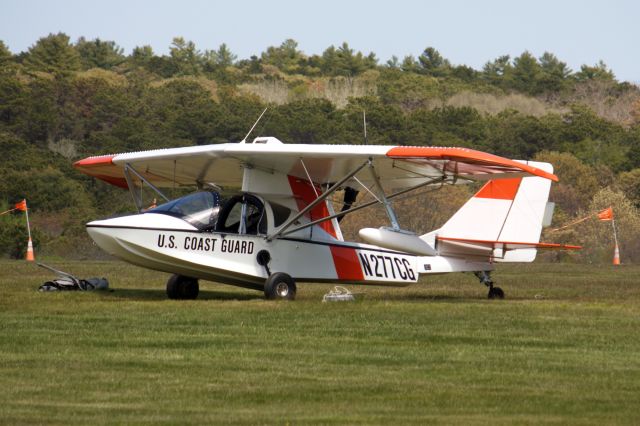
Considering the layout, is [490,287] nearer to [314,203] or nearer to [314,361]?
[314,203]

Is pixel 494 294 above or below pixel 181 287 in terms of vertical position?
above

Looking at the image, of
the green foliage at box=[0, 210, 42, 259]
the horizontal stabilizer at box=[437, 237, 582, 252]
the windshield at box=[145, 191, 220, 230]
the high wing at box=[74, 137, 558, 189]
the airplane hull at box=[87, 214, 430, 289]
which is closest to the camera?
the high wing at box=[74, 137, 558, 189]

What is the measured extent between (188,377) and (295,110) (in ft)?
228

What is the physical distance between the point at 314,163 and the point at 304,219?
109cm

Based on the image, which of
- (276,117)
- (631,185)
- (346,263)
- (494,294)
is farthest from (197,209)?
(276,117)

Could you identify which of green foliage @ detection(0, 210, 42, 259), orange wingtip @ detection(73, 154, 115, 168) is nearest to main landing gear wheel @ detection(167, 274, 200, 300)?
orange wingtip @ detection(73, 154, 115, 168)

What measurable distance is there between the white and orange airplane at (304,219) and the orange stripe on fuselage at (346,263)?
0.05ft

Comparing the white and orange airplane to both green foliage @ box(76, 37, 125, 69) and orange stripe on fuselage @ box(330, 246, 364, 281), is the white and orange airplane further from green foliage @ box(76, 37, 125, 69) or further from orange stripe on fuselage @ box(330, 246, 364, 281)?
green foliage @ box(76, 37, 125, 69)

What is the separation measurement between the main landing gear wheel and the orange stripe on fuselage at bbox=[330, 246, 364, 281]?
2296mm

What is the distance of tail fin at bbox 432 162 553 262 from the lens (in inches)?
816

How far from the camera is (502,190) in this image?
21078 mm

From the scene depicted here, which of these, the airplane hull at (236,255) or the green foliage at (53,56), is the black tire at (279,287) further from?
the green foliage at (53,56)

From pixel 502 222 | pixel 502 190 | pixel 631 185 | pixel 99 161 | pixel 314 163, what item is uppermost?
pixel 314 163

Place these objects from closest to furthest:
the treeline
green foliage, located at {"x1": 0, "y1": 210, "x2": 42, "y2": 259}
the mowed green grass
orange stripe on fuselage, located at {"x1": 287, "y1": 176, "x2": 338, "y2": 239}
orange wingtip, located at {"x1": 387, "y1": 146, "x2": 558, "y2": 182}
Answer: the mowed green grass < orange wingtip, located at {"x1": 387, "y1": 146, "x2": 558, "y2": 182} < orange stripe on fuselage, located at {"x1": 287, "y1": 176, "x2": 338, "y2": 239} < green foliage, located at {"x1": 0, "y1": 210, "x2": 42, "y2": 259} < the treeline
